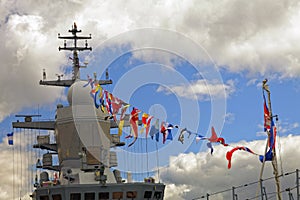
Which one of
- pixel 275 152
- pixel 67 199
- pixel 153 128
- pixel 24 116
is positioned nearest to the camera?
pixel 275 152

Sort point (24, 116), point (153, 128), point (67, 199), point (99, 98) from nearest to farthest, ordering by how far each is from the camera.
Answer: point (153, 128), point (99, 98), point (67, 199), point (24, 116)

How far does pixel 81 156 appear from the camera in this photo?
42.2 metres

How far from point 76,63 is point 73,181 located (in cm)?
1155

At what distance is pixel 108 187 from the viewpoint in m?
40.1

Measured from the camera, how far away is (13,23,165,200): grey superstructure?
40.0 meters

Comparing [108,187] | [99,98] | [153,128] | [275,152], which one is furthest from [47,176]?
[275,152]

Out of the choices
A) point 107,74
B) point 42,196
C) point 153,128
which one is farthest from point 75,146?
point 153,128

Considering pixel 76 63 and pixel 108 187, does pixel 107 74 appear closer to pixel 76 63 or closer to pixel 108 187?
pixel 76 63

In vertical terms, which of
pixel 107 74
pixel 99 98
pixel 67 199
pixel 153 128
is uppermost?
pixel 107 74

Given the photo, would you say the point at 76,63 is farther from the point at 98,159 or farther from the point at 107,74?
the point at 98,159

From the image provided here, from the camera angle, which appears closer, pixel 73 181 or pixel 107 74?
pixel 73 181

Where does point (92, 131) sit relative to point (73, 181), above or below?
above

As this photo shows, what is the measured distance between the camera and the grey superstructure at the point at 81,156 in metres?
40.0

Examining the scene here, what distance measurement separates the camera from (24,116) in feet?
159
